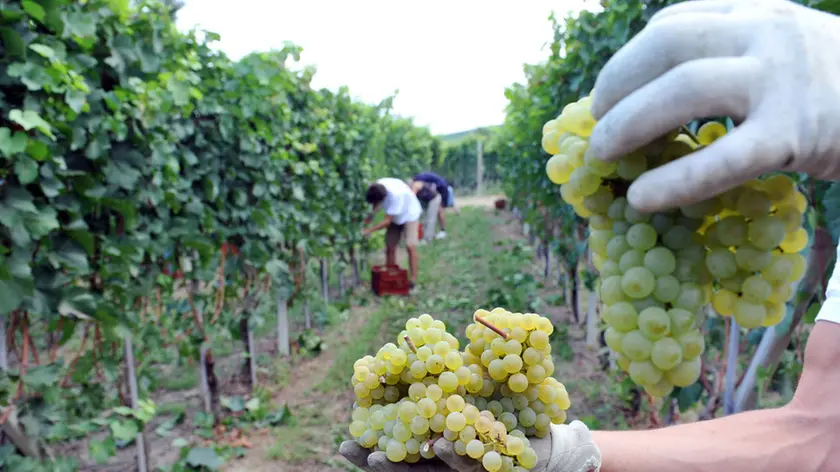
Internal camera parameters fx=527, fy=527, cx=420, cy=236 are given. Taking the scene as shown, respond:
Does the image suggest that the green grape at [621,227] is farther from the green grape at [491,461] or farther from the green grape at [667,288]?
the green grape at [491,461]

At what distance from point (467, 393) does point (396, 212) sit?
7245 millimetres

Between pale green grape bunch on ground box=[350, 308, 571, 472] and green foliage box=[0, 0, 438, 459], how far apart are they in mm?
1851

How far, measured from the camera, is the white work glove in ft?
2.52

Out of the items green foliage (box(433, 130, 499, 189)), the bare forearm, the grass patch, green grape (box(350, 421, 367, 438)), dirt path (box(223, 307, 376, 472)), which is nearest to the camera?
green grape (box(350, 421, 367, 438))

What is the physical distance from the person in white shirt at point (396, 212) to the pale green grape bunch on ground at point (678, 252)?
7.09 metres

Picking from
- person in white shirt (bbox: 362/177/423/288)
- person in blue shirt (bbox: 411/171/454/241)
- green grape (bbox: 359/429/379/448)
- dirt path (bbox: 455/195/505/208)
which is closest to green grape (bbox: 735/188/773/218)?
green grape (bbox: 359/429/379/448)

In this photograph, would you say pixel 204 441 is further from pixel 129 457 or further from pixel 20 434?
pixel 20 434

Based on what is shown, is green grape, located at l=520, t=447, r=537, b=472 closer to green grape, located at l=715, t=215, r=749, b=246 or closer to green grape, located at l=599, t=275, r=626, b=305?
green grape, located at l=599, t=275, r=626, b=305

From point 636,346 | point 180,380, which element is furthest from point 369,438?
point 180,380

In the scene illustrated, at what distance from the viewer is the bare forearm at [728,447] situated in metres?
1.08

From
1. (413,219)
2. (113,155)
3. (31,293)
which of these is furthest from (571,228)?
(31,293)

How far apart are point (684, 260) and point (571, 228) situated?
4.55 meters

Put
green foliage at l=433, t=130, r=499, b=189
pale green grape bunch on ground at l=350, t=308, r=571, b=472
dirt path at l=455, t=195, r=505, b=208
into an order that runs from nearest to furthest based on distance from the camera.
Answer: pale green grape bunch on ground at l=350, t=308, r=571, b=472 < dirt path at l=455, t=195, r=505, b=208 < green foliage at l=433, t=130, r=499, b=189

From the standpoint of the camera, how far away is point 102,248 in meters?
2.60
